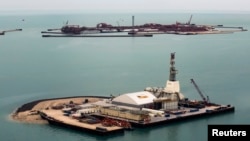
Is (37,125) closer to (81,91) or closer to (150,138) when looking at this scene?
(150,138)

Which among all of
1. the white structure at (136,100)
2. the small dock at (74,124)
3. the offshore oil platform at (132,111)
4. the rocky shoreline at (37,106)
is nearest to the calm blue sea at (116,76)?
the small dock at (74,124)

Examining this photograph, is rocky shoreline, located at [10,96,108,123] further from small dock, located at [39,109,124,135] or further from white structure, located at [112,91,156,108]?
white structure, located at [112,91,156,108]

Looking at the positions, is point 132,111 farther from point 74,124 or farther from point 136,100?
point 74,124

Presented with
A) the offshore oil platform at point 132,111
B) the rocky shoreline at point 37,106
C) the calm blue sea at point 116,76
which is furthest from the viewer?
the rocky shoreline at point 37,106

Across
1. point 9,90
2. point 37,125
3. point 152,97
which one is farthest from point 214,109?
point 9,90


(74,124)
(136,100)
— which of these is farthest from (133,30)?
(74,124)

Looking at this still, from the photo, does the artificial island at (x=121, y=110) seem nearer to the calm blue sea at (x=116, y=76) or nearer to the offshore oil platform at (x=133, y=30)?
the calm blue sea at (x=116, y=76)

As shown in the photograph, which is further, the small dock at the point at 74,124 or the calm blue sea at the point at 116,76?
the calm blue sea at the point at 116,76

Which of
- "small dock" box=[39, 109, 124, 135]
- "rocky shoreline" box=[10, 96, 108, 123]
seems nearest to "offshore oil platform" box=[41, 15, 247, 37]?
"rocky shoreline" box=[10, 96, 108, 123]
